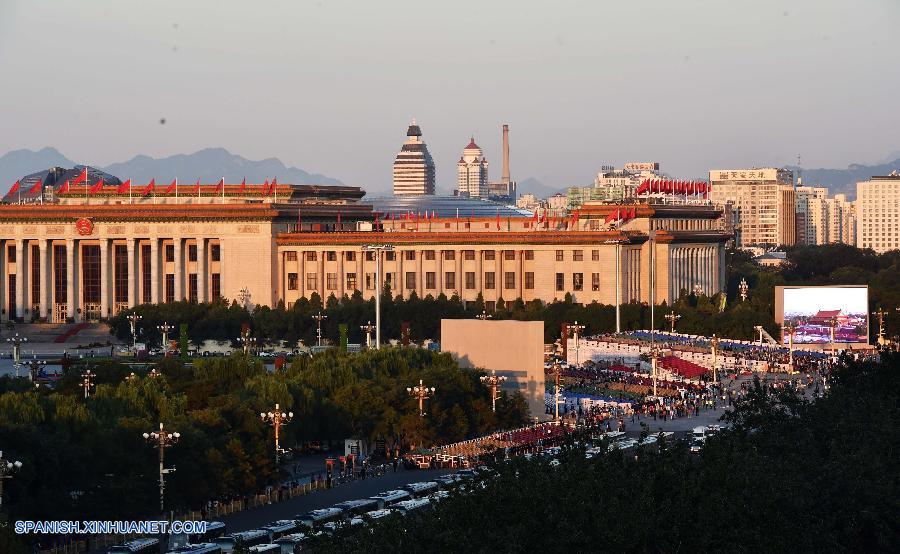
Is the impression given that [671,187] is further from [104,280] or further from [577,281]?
[104,280]

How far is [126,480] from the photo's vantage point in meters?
51.7

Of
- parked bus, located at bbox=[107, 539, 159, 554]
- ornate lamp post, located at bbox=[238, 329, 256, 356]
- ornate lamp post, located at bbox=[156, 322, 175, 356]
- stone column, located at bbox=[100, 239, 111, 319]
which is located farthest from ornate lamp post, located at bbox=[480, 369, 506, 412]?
stone column, located at bbox=[100, 239, 111, 319]

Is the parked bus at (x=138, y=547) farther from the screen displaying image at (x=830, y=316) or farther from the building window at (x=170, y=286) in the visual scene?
the building window at (x=170, y=286)

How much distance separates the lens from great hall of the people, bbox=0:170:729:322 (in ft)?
419

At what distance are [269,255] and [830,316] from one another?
40427 mm

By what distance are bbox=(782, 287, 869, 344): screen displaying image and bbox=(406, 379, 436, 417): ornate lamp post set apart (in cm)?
4350

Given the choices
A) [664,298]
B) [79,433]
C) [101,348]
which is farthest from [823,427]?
[664,298]

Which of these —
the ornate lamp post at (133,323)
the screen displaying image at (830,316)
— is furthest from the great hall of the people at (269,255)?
the screen displaying image at (830,316)

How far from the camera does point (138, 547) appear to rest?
153 feet

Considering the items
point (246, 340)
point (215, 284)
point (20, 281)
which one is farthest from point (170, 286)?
point (246, 340)

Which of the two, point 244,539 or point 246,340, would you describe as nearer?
point 244,539

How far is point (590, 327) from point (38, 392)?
56.1 meters

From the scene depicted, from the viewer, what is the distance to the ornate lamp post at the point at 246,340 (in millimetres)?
108231

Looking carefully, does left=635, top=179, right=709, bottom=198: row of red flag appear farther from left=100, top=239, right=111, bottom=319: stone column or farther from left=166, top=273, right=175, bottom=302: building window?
left=100, top=239, right=111, bottom=319: stone column
